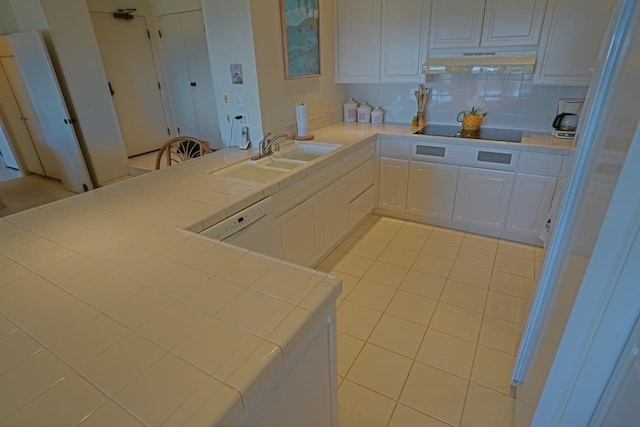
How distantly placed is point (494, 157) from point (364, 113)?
4.64ft

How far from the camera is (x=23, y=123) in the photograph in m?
4.85

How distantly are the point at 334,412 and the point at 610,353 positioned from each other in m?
0.90

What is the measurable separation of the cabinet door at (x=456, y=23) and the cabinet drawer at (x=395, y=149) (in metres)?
0.90

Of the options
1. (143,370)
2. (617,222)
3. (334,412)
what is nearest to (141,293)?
(143,370)

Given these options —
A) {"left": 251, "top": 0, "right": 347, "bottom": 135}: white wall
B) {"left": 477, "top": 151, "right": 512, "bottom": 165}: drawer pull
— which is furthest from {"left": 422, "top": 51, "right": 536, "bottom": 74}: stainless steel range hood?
{"left": 251, "top": 0, "right": 347, "bottom": 135}: white wall

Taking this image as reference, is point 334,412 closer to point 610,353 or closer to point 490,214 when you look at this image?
point 610,353

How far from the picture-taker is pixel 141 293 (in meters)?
1.02

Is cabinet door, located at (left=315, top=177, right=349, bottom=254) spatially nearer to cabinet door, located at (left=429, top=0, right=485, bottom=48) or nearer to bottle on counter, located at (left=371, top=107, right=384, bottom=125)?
bottle on counter, located at (left=371, top=107, right=384, bottom=125)

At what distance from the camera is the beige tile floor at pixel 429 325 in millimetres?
1630

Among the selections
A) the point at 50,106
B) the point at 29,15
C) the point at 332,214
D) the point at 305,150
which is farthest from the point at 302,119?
the point at 29,15

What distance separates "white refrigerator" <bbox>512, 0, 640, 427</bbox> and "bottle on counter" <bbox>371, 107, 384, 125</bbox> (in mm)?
2575

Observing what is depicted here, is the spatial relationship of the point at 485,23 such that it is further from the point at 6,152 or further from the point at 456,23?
the point at 6,152

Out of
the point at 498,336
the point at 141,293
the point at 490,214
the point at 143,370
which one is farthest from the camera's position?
the point at 490,214

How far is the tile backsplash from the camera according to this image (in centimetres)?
294
